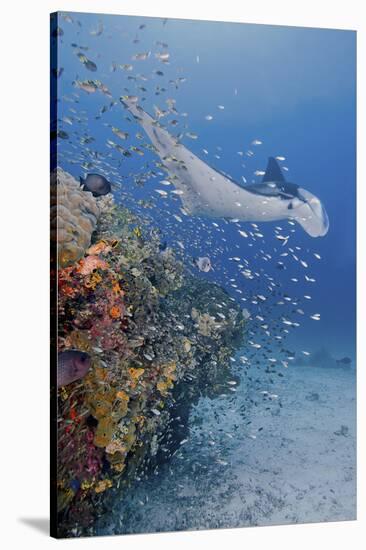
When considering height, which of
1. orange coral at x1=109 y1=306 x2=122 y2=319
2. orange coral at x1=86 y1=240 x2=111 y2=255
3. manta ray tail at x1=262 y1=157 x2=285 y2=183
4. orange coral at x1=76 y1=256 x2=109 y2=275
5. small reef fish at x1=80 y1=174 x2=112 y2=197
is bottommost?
orange coral at x1=109 y1=306 x2=122 y2=319

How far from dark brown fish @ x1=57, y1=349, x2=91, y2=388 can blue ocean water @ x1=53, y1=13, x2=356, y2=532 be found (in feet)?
3.70

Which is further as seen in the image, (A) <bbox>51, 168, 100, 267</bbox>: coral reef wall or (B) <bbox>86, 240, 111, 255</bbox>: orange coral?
(B) <bbox>86, 240, 111, 255</bbox>: orange coral

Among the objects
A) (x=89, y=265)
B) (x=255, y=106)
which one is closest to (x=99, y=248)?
(x=89, y=265)

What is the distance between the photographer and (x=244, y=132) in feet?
27.3

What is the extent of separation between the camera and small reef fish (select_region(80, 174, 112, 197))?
7754 millimetres

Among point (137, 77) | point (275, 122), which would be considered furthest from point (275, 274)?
point (137, 77)

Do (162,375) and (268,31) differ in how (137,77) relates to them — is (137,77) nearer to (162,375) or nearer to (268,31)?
(268,31)

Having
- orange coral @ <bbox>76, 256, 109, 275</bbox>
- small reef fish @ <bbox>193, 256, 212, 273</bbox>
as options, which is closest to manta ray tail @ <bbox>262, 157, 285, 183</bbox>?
small reef fish @ <bbox>193, 256, 212, 273</bbox>

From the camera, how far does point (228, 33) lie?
8266mm

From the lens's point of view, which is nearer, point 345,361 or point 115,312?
point 115,312

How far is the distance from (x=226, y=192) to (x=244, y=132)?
0.50 m

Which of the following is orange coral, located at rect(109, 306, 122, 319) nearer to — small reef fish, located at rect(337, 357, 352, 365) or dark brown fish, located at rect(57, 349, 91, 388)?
dark brown fish, located at rect(57, 349, 91, 388)

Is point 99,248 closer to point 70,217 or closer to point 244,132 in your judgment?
point 70,217

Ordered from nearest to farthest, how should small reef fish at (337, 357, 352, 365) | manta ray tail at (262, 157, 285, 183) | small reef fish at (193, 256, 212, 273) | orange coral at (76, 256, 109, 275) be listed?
orange coral at (76, 256, 109, 275), small reef fish at (193, 256, 212, 273), manta ray tail at (262, 157, 285, 183), small reef fish at (337, 357, 352, 365)
